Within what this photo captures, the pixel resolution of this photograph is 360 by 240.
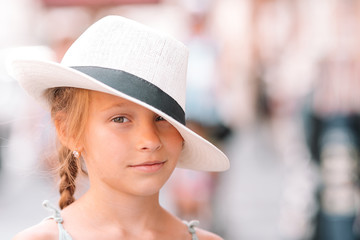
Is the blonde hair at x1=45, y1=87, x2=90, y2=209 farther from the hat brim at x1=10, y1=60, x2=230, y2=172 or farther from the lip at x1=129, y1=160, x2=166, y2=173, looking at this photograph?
the lip at x1=129, y1=160, x2=166, y2=173

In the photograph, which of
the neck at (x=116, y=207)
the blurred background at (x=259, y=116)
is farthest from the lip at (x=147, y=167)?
the blurred background at (x=259, y=116)

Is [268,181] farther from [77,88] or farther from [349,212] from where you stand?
[77,88]

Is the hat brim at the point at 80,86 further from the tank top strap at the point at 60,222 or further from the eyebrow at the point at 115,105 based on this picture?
the tank top strap at the point at 60,222

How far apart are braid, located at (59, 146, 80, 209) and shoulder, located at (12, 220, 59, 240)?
262 mm

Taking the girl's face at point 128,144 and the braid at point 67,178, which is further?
the braid at point 67,178

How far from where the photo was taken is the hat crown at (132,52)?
1759 mm

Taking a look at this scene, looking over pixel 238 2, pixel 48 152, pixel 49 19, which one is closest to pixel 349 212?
pixel 48 152

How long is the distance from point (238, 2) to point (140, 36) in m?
6.27

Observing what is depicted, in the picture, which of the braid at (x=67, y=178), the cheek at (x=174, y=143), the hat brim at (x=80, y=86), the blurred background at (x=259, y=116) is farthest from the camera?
the blurred background at (x=259, y=116)

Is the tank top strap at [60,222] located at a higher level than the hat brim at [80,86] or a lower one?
lower

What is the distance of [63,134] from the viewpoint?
1.90m

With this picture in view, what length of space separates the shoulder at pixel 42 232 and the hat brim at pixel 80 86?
361 millimetres

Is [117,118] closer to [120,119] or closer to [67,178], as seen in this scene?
[120,119]

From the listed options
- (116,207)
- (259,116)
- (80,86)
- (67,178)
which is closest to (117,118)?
(80,86)
